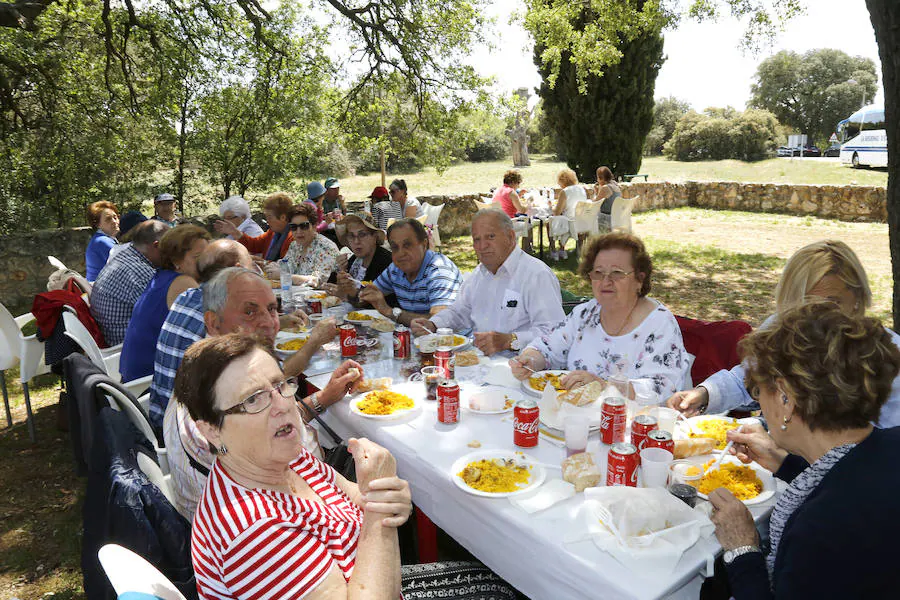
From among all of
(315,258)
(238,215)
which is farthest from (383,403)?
(238,215)

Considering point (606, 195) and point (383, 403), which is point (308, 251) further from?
point (606, 195)

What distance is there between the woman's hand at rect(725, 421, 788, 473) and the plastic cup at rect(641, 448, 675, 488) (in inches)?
12.9

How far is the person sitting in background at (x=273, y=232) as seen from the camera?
6.16 meters

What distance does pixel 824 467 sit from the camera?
139 centimetres

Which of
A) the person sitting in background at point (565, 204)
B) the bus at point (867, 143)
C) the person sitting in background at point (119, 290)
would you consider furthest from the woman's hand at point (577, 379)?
the bus at point (867, 143)

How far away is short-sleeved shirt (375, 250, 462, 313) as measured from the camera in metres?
4.19

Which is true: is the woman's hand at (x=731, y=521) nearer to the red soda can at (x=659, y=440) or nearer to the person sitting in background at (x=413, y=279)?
the red soda can at (x=659, y=440)

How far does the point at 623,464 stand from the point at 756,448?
532 millimetres

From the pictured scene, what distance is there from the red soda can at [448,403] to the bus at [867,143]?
25429mm

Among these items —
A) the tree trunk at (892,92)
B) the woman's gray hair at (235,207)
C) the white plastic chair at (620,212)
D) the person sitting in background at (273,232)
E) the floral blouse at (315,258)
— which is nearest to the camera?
the tree trunk at (892,92)

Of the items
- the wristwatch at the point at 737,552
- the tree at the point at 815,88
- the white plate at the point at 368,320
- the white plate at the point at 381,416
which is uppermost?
the tree at the point at 815,88

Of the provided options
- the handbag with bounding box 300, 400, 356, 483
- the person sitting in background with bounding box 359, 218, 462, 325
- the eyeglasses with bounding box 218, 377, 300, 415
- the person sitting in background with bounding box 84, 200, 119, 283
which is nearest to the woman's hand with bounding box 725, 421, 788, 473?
the handbag with bounding box 300, 400, 356, 483

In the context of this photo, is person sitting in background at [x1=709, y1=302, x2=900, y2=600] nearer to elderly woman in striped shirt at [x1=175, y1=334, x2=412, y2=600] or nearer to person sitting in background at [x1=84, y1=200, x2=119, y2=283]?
elderly woman in striped shirt at [x1=175, y1=334, x2=412, y2=600]

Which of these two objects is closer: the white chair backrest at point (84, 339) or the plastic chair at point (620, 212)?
the white chair backrest at point (84, 339)
